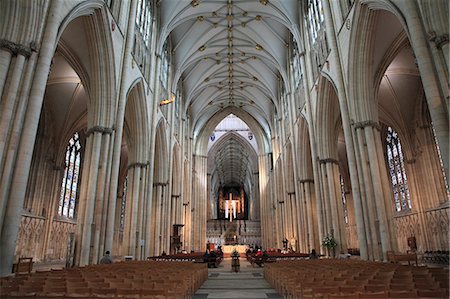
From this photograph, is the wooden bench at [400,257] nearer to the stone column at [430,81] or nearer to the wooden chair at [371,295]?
the stone column at [430,81]

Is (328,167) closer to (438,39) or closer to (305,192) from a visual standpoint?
(305,192)

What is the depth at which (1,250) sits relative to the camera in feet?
20.8

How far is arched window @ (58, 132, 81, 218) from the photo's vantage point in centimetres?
2294

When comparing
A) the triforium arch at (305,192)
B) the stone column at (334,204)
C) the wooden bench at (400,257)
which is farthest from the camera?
the triforium arch at (305,192)

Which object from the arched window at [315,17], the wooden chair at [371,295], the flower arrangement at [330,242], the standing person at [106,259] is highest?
the arched window at [315,17]

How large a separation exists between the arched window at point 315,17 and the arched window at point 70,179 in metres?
19.7

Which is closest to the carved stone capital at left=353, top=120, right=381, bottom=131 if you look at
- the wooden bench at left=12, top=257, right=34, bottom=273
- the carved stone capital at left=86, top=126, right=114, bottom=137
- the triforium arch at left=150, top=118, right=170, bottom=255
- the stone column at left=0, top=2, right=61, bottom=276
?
the carved stone capital at left=86, top=126, right=114, bottom=137

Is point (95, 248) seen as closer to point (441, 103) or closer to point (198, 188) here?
point (441, 103)

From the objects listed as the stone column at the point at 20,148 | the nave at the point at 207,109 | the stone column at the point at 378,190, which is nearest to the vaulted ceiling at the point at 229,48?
the nave at the point at 207,109

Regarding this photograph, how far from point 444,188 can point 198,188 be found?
25.4 m

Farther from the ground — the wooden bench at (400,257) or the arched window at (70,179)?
the arched window at (70,179)

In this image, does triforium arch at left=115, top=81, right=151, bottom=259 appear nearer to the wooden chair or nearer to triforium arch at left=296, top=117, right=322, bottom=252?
triforium arch at left=296, top=117, right=322, bottom=252

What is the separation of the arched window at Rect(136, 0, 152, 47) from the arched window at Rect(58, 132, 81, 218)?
11599 mm

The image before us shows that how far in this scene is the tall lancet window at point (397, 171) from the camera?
880 inches
